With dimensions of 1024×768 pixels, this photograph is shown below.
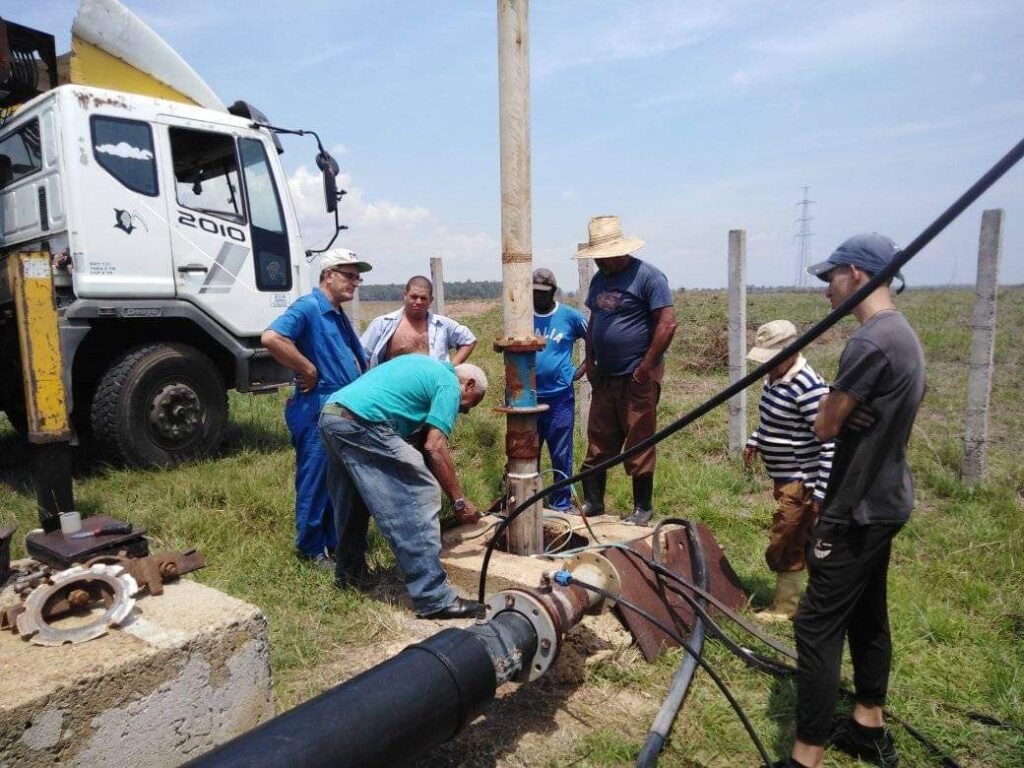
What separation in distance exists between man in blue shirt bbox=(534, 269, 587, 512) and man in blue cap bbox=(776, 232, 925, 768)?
8.72ft

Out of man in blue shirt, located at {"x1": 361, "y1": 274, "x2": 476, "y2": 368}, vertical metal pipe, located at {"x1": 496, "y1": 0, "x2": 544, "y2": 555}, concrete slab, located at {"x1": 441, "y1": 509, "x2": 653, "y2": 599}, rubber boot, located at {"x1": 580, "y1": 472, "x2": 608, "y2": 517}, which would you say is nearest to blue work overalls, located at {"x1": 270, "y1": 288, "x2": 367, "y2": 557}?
man in blue shirt, located at {"x1": 361, "y1": 274, "x2": 476, "y2": 368}

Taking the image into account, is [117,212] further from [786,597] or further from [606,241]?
[786,597]

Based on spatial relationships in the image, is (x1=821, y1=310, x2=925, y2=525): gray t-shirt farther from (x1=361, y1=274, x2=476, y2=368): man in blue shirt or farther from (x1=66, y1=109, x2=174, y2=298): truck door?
(x1=66, y1=109, x2=174, y2=298): truck door

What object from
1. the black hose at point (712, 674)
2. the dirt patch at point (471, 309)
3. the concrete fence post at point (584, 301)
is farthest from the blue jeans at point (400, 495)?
the dirt patch at point (471, 309)

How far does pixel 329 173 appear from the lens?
591cm

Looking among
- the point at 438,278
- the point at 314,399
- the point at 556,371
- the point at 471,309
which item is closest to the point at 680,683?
the point at 314,399

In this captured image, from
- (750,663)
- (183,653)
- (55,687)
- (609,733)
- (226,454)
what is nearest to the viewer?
(55,687)

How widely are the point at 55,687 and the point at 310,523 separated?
6.96 feet

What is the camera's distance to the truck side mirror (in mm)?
5910

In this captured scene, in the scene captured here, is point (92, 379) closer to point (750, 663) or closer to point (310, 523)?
point (310, 523)

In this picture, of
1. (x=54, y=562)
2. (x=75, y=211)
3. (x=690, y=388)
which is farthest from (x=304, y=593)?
(x=690, y=388)

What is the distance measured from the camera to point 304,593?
12.2ft

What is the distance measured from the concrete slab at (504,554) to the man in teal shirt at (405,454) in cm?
20

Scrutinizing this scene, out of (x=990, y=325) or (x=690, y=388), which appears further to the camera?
(x=690, y=388)
